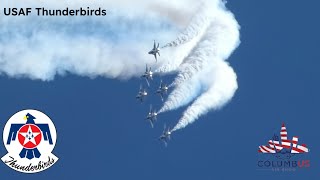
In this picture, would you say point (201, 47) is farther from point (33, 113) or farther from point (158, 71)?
point (33, 113)

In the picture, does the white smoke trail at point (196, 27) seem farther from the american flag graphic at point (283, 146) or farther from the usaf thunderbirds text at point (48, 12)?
the american flag graphic at point (283, 146)

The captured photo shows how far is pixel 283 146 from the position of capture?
5466 centimetres

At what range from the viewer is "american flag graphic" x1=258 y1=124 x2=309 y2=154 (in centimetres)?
5459

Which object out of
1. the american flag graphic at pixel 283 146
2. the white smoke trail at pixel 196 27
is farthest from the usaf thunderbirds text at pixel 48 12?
Answer: the american flag graphic at pixel 283 146

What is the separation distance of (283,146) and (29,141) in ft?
59.2

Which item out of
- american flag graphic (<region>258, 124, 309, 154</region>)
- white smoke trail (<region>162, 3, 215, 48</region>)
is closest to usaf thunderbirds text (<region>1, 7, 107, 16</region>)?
white smoke trail (<region>162, 3, 215, 48</region>)

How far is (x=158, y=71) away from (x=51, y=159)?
10.1 m

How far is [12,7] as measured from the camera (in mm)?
49562

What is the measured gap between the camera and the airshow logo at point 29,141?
5088 centimetres

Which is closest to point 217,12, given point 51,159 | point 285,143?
→ point 285,143

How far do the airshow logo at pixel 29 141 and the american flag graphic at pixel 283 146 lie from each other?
15.3 m

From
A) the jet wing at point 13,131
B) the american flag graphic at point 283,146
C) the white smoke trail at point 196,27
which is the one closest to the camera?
the white smoke trail at point 196,27

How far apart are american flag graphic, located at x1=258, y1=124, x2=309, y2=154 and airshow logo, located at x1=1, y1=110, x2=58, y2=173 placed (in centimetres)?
1526

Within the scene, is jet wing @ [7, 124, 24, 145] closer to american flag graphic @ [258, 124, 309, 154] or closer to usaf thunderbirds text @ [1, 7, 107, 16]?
usaf thunderbirds text @ [1, 7, 107, 16]
